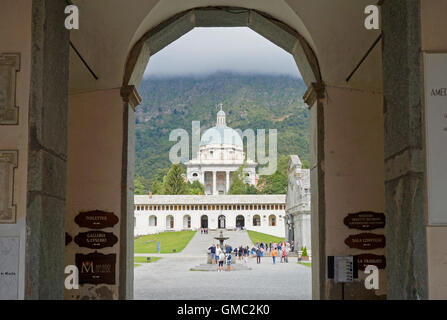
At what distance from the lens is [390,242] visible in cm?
641

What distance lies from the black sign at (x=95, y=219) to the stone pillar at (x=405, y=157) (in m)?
5.16

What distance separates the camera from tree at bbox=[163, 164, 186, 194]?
289 ft

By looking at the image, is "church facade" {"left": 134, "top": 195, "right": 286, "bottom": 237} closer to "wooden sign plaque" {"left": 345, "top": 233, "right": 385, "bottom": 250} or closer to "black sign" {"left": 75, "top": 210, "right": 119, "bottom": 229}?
"wooden sign plaque" {"left": 345, "top": 233, "right": 385, "bottom": 250}

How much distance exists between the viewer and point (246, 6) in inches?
417

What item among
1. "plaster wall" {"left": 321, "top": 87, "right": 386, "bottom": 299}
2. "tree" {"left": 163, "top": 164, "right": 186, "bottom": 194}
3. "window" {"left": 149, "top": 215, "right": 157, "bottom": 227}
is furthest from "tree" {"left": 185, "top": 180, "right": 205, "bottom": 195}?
"plaster wall" {"left": 321, "top": 87, "right": 386, "bottom": 299}

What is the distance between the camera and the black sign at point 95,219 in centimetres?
989

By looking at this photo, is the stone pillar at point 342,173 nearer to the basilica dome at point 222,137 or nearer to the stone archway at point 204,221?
the stone archway at point 204,221

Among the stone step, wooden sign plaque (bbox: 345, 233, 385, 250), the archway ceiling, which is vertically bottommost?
the stone step

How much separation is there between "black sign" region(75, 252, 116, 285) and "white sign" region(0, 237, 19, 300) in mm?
3958

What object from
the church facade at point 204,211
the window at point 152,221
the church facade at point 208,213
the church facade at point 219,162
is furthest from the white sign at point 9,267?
the church facade at point 219,162

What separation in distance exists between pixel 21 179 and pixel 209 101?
15932 centimetres

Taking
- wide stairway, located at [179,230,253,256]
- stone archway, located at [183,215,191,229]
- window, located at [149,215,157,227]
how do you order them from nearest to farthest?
wide stairway, located at [179,230,253,256] → window, located at [149,215,157,227] → stone archway, located at [183,215,191,229]

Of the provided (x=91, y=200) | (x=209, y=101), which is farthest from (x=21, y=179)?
(x=209, y=101)
